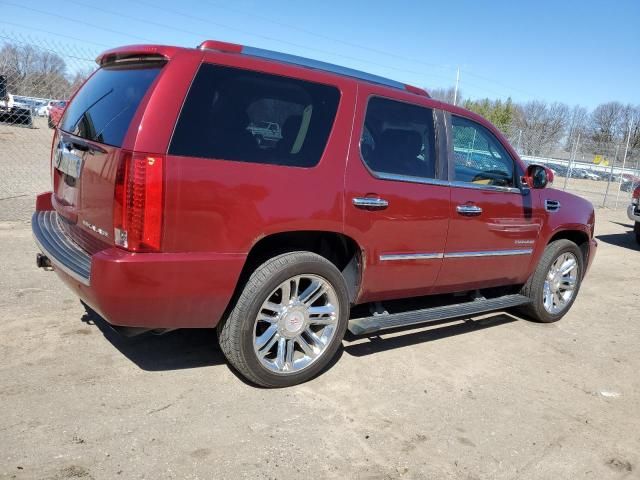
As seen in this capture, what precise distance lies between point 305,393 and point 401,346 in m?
1.18

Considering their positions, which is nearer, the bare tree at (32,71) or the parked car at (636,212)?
the bare tree at (32,71)

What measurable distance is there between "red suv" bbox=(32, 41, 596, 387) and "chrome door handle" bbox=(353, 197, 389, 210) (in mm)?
14

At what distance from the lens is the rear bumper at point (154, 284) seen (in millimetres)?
2799

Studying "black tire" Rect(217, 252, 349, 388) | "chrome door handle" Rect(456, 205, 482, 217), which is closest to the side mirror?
"chrome door handle" Rect(456, 205, 482, 217)

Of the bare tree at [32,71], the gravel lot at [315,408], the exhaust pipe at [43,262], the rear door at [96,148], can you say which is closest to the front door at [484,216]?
the gravel lot at [315,408]

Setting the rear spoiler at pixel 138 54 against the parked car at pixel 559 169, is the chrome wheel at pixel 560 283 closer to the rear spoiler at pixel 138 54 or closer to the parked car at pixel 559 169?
the rear spoiler at pixel 138 54

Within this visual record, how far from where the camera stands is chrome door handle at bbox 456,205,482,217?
4148 millimetres

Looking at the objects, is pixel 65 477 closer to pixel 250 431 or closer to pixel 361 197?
pixel 250 431

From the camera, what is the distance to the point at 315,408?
10.8 ft

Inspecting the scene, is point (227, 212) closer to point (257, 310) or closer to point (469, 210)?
point (257, 310)

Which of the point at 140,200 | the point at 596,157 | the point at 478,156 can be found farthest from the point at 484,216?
the point at 596,157

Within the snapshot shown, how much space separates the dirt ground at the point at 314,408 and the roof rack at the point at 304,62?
1989 mm

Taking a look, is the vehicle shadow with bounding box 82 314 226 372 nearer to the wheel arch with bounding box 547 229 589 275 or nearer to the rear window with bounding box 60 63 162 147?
the rear window with bounding box 60 63 162 147

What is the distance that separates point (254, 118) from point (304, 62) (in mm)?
674
